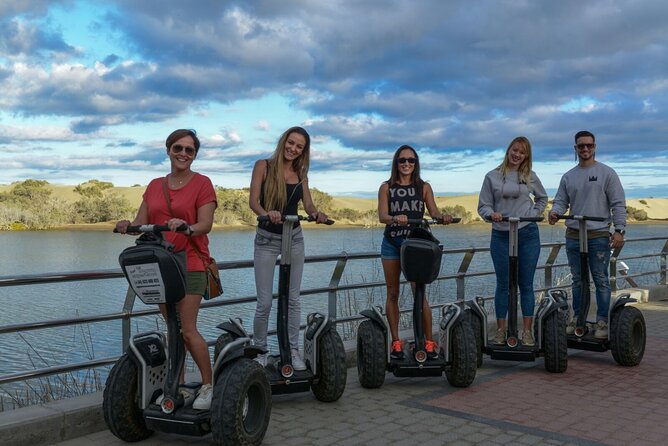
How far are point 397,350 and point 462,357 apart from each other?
0.54 metres

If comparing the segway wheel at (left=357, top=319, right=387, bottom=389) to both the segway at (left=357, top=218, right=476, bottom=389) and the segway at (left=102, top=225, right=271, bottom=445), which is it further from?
the segway at (left=102, top=225, right=271, bottom=445)

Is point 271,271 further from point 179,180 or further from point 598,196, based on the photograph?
point 598,196

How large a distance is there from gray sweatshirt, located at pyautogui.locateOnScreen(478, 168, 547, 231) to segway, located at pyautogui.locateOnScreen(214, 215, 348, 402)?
207 cm

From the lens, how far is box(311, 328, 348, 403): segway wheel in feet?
17.0

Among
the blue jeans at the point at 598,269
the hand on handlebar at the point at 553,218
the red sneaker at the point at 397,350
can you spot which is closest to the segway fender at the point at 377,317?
the red sneaker at the point at 397,350

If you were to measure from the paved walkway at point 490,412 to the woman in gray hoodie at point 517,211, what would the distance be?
61 centimetres

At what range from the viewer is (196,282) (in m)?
4.28

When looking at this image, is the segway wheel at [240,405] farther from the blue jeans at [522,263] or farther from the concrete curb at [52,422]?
the blue jeans at [522,263]

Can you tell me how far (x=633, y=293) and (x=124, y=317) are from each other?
29.9 ft

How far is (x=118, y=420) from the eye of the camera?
4184 millimetres

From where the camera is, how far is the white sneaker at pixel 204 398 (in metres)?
4.13

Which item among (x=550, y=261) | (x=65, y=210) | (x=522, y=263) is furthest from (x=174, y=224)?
(x=65, y=210)

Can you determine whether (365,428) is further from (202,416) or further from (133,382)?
(133,382)

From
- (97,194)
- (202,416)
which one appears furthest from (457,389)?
(97,194)
